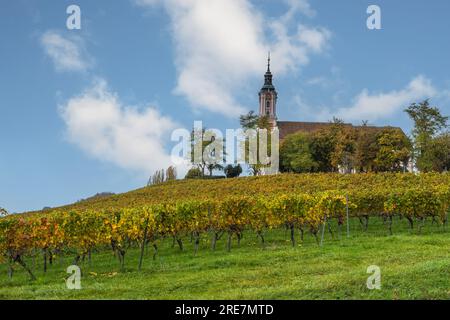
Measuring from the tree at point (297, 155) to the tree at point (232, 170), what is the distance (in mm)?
7095

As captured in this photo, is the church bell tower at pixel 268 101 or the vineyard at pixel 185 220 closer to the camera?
the vineyard at pixel 185 220

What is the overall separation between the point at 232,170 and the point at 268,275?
70.1m

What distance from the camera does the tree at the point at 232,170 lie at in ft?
278

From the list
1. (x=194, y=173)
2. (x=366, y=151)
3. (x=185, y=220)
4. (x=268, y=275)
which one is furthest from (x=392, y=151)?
(x=268, y=275)

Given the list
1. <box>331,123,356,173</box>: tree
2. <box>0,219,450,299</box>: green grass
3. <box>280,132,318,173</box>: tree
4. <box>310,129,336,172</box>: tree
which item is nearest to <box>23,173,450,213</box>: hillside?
<box>280,132,318,173</box>: tree

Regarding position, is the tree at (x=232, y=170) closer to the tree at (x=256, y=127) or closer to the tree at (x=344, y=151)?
the tree at (x=256, y=127)

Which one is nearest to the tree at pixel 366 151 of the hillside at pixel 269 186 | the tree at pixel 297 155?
the tree at pixel 297 155

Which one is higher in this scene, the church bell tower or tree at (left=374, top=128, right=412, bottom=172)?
the church bell tower

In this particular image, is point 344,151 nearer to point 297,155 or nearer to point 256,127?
point 297,155

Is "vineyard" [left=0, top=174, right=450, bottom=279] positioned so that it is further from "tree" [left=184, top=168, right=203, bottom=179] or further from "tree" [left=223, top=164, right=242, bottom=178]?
"tree" [left=184, top=168, right=203, bottom=179]

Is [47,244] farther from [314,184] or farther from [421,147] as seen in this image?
[421,147]

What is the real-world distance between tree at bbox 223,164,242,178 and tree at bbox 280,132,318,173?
7095 mm

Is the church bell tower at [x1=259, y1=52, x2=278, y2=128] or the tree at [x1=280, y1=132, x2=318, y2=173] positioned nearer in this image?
the tree at [x1=280, y1=132, x2=318, y2=173]

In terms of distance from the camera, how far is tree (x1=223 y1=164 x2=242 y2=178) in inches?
3340
